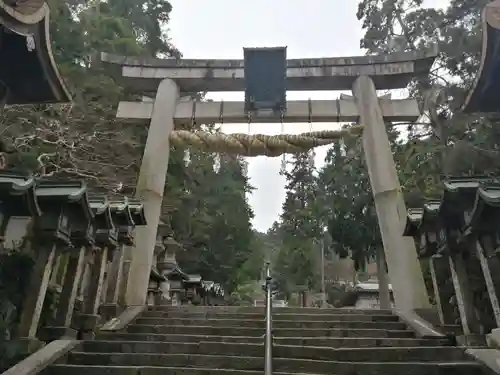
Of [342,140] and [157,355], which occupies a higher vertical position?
[342,140]

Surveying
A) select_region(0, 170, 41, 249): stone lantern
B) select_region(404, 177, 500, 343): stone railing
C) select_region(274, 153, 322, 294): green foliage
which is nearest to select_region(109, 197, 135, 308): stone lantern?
select_region(0, 170, 41, 249): stone lantern

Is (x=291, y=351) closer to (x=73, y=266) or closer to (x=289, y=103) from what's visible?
(x=73, y=266)

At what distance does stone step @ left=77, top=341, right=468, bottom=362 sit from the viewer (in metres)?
5.19

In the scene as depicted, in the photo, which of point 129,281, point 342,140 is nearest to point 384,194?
point 342,140

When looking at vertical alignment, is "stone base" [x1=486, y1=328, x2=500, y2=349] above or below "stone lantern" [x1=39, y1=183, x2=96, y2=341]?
below

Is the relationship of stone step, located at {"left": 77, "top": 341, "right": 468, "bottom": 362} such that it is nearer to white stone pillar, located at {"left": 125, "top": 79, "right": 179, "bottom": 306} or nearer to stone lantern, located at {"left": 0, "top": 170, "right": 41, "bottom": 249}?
stone lantern, located at {"left": 0, "top": 170, "right": 41, "bottom": 249}

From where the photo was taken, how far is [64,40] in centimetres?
1627

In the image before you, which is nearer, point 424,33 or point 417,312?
point 417,312

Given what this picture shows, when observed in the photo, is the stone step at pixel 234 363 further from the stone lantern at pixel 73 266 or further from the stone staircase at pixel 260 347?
the stone lantern at pixel 73 266

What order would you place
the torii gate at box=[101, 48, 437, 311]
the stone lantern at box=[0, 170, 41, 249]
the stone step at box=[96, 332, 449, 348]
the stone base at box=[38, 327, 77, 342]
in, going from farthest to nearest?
the torii gate at box=[101, 48, 437, 311] < the stone step at box=[96, 332, 449, 348] < the stone base at box=[38, 327, 77, 342] < the stone lantern at box=[0, 170, 41, 249]

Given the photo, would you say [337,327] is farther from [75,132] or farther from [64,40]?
[64,40]

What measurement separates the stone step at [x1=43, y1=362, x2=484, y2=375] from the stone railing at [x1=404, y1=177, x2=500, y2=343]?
68 centimetres

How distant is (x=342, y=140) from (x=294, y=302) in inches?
1088

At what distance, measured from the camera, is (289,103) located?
10.3 meters
